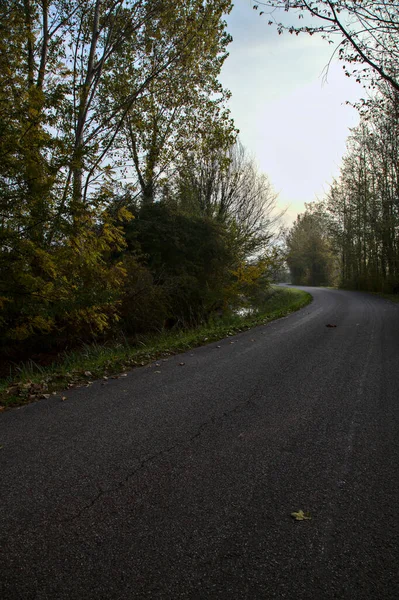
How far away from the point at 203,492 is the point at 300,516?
68 centimetres

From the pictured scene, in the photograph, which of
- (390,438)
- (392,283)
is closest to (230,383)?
(390,438)

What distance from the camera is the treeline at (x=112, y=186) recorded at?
21.2ft

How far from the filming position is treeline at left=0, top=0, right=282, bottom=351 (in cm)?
647

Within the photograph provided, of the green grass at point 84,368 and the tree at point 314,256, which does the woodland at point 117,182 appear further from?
the tree at point 314,256

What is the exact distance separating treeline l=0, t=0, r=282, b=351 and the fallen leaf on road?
18.9 ft

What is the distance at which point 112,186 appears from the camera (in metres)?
10.1

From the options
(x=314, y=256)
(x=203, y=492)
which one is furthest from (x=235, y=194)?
(x=314, y=256)

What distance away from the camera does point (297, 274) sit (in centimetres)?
6094

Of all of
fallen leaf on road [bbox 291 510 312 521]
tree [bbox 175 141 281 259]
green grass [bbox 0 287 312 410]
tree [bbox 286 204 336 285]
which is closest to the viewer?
fallen leaf on road [bbox 291 510 312 521]

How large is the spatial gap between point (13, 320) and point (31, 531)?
602 centimetres

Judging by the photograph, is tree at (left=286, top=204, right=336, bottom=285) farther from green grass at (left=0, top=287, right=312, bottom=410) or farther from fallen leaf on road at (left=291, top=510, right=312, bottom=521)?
fallen leaf on road at (left=291, top=510, right=312, bottom=521)

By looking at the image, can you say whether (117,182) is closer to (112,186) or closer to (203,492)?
(112,186)

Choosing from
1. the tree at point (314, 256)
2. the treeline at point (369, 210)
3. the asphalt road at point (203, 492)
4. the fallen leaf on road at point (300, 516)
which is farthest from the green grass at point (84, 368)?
the tree at point (314, 256)

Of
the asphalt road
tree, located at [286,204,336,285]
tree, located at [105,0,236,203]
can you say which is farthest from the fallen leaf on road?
tree, located at [286,204,336,285]
